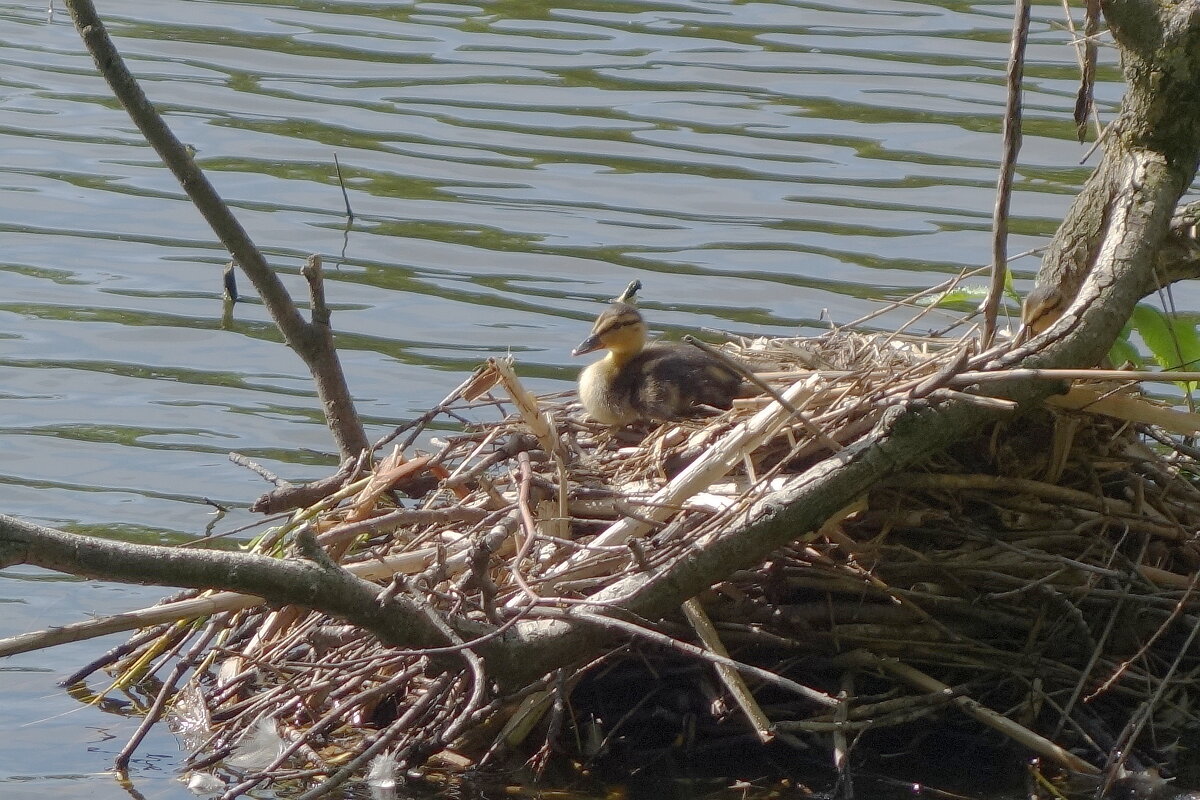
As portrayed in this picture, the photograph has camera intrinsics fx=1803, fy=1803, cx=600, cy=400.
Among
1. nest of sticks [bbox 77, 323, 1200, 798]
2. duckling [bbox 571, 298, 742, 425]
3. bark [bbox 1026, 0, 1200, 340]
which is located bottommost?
Answer: nest of sticks [bbox 77, 323, 1200, 798]

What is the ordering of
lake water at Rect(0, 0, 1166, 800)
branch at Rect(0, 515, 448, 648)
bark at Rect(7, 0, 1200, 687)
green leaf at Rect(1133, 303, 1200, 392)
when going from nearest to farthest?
branch at Rect(0, 515, 448, 648)
bark at Rect(7, 0, 1200, 687)
green leaf at Rect(1133, 303, 1200, 392)
lake water at Rect(0, 0, 1166, 800)

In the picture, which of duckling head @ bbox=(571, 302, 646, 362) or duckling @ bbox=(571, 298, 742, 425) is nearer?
duckling @ bbox=(571, 298, 742, 425)

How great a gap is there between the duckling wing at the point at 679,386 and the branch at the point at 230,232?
1097 mm

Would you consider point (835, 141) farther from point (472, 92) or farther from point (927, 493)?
point (927, 493)

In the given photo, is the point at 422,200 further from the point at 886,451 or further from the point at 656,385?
the point at 886,451

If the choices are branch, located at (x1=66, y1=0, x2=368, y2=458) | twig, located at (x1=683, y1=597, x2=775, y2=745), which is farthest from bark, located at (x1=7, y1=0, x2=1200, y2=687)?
branch, located at (x1=66, y1=0, x2=368, y2=458)

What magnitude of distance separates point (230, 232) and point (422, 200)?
14.9 ft

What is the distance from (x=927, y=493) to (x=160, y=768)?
7.85 feet

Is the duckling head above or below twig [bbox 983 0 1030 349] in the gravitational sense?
below

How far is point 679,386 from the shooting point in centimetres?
595

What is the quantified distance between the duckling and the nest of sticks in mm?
464

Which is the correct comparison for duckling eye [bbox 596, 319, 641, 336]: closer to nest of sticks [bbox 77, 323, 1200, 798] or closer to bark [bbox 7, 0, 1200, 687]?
nest of sticks [bbox 77, 323, 1200, 798]

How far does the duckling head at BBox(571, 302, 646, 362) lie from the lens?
21.4ft

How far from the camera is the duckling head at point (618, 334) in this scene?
6531 millimetres
